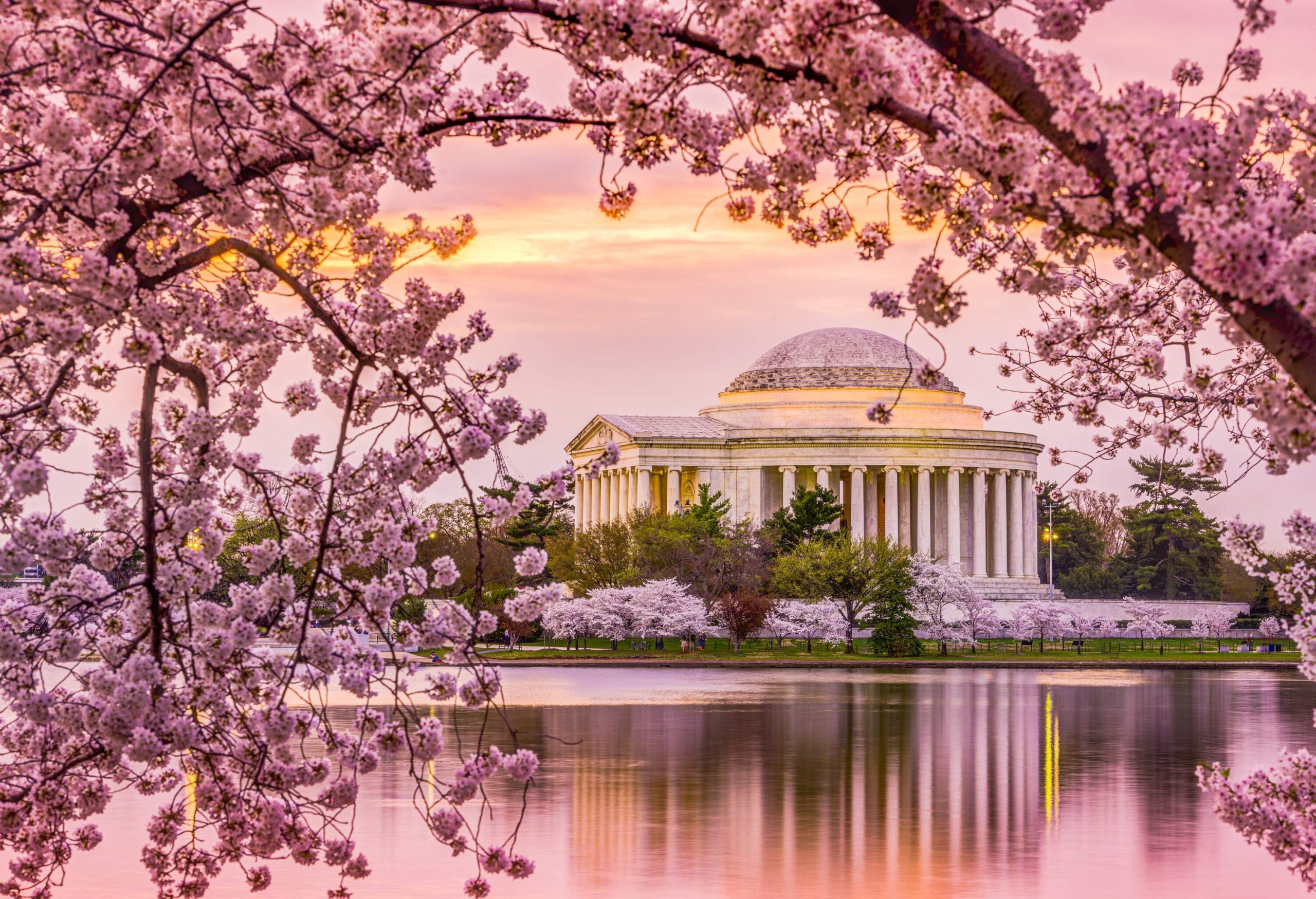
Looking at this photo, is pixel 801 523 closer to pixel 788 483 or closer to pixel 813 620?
pixel 813 620

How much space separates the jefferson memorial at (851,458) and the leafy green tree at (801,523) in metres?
17.2

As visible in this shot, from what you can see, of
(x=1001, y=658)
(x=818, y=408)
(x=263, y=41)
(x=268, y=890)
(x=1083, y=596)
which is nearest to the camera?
(x=263, y=41)

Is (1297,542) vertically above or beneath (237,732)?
above

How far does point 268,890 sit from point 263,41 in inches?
413

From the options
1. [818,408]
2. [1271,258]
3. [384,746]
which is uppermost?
[818,408]

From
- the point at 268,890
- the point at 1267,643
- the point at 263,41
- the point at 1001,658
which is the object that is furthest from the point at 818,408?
the point at 263,41

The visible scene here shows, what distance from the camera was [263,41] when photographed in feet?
A: 29.1

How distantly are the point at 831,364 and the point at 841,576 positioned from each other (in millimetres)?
44267

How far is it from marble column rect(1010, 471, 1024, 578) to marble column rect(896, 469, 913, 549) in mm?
7494

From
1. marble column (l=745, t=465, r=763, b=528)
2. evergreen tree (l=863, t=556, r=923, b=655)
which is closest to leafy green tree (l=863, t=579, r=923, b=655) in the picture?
evergreen tree (l=863, t=556, r=923, b=655)

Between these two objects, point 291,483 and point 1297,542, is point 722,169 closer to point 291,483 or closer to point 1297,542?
point 291,483

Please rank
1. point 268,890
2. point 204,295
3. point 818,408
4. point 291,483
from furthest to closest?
point 818,408
point 268,890
point 291,483
point 204,295

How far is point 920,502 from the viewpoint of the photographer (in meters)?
125

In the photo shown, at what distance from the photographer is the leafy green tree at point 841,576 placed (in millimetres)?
88750
